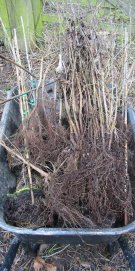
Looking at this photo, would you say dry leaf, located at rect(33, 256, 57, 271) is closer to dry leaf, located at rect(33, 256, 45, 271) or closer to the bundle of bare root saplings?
dry leaf, located at rect(33, 256, 45, 271)

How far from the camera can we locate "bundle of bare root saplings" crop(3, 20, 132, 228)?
115cm

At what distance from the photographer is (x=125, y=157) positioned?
48.1 inches

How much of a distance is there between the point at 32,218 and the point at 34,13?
7.16 ft

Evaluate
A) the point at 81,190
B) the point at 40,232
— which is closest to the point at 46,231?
the point at 40,232

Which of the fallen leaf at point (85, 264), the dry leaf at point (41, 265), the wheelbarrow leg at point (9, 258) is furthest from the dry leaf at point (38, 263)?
the wheelbarrow leg at point (9, 258)

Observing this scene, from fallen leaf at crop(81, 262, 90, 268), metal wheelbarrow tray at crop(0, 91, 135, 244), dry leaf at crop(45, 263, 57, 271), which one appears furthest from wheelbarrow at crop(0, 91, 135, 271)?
fallen leaf at crop(81, 262, 90, 268)

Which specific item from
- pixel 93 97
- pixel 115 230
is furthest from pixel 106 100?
pixel 115 230

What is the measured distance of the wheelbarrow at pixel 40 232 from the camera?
1.02m

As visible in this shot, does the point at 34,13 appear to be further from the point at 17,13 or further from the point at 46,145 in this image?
the point at 46,145

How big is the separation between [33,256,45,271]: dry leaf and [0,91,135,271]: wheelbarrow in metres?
0.08

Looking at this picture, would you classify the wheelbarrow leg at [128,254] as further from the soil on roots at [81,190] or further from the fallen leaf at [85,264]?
the fallen leaf at [85,264]

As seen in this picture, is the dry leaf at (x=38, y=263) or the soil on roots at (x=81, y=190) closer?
the soil on roots at (x=81, y=190)

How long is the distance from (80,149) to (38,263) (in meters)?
0.68

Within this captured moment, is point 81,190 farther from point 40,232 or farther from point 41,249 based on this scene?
point 41,249
